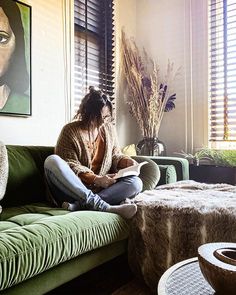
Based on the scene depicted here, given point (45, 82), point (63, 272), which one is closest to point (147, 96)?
point (45, 82)

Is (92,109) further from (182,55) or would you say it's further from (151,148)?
(182,55)

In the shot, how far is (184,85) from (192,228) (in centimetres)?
194

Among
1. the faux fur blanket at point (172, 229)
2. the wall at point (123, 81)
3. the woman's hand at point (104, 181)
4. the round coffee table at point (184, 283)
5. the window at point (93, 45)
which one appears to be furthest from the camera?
the wall at point (123, 81)

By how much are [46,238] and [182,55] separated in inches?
98.6

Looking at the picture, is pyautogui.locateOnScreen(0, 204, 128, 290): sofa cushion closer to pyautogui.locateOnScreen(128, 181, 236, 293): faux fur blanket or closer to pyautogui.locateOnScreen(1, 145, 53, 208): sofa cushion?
pyautogui.locateOnScreen(128, 181, 236, 293): faux fur blanket

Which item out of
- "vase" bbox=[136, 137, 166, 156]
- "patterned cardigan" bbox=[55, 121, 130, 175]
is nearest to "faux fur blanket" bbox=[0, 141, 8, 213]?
"patterned cardigan" bbox=[55, 121, 130, 175]

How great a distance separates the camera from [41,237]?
3.77 feet

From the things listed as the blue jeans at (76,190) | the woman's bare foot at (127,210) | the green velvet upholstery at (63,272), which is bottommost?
the green velvet upholstery at (63,272)

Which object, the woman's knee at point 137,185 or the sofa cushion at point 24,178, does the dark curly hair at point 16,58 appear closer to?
the sofa cushion at point 24,178

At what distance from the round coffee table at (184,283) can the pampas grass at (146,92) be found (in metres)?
2.20

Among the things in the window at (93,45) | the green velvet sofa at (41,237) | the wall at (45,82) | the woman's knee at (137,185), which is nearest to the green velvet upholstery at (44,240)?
the green velvet sofa at (41,237)

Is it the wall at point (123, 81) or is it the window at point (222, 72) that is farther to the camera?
the wall at point (123, 81)

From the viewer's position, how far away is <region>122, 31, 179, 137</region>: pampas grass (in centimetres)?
308

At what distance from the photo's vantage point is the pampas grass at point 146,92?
3079 millimetres
